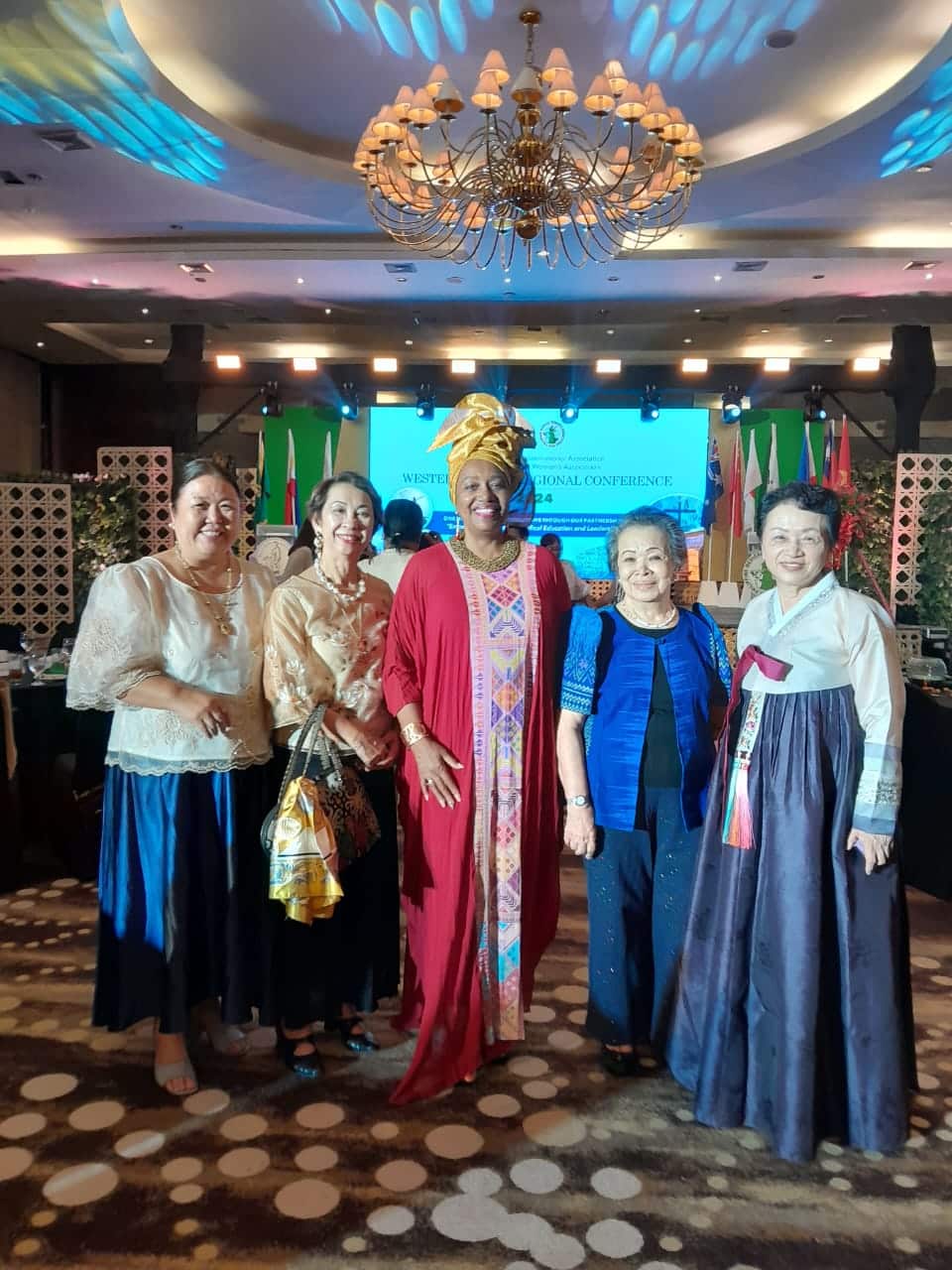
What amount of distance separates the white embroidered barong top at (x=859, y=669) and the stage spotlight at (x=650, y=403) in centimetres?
853

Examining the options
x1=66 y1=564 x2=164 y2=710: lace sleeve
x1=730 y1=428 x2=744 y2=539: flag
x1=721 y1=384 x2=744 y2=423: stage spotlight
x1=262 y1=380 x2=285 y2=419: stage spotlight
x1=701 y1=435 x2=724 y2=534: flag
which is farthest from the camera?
x1=730 y1=428 x2=744 y2=539: flag

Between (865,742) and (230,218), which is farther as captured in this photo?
(230,218)

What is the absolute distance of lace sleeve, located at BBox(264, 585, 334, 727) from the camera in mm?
2209

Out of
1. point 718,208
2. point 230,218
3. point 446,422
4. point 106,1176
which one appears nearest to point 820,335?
point 718,208

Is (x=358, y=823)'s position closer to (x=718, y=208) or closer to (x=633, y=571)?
(x=633, y=571)

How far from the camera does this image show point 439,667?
2238 millimetres

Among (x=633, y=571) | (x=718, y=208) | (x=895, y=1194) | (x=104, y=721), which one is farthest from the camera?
(x=718, y=208)

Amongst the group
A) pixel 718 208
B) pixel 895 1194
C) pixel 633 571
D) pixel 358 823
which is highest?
pixel 718 208

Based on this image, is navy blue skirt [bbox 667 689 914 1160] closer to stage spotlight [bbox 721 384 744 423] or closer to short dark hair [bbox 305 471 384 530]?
short dark hair [bbox 305 471 384 530]

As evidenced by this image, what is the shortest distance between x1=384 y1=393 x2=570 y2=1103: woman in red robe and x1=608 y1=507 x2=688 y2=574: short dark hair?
7.8 inches

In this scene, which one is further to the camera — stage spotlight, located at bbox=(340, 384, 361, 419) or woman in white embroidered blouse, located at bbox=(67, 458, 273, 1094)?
stage spotlight, located at bbox=(340, 384, 361, 419)

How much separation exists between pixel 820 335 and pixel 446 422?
9098 millimetres

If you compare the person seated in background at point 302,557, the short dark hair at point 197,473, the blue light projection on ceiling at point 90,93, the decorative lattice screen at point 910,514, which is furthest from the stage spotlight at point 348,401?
the short dark hair at point 197,473

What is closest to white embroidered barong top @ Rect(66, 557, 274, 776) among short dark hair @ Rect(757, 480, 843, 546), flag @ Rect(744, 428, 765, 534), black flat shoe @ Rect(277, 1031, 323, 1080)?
black flat shoe @ Rect(277, 1031, 323, 1080)
